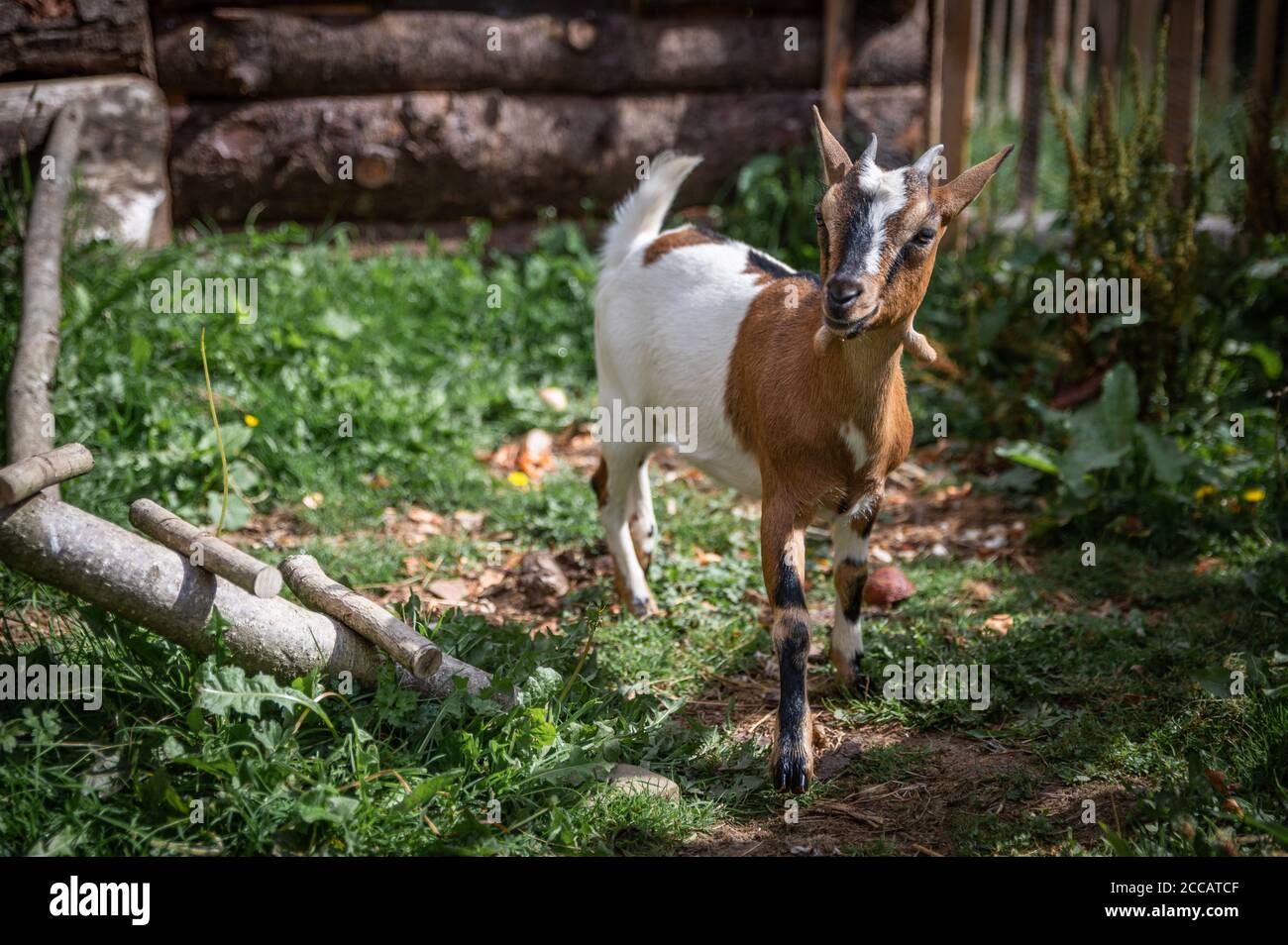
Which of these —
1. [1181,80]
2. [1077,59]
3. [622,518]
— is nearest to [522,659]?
[622,518]

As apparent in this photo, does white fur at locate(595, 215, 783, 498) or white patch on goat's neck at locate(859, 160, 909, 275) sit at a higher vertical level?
white patch on goat's neck at locate(859, 160, 909, 275)

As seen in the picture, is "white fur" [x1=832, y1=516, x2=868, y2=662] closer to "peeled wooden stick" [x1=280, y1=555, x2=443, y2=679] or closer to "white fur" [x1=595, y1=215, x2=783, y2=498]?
"white fur" [x1=595, y1=215, x2=783, y2=498]

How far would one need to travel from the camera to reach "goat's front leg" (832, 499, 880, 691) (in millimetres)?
4250

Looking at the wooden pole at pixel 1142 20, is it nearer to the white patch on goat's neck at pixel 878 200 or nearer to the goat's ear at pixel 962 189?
the goat's ear at pixel 962 189

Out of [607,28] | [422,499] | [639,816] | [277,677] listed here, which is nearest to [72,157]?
[422,499]

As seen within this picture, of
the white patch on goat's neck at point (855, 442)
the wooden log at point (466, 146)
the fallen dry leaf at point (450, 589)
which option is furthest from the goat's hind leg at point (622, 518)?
the wooden log at point (466, 146)

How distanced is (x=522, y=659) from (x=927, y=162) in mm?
2070

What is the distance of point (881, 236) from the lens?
3.36 m

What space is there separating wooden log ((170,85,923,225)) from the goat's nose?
4.00 meters

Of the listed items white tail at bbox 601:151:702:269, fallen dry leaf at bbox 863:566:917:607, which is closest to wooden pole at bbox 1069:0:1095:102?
white tail at bbox 601:151:702:269

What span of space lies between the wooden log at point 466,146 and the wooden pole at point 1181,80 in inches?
61.1

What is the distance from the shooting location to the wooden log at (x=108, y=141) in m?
6.29
